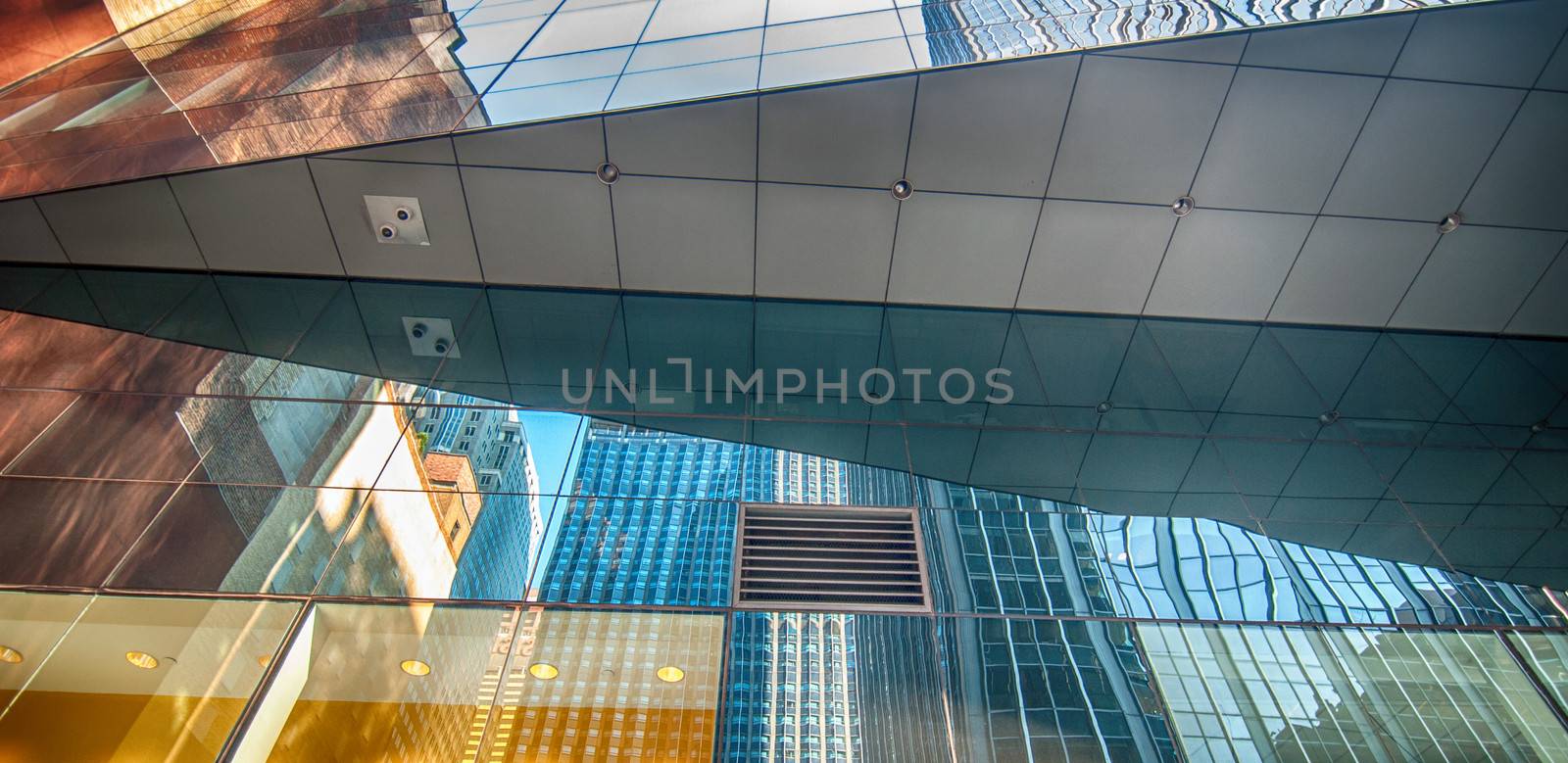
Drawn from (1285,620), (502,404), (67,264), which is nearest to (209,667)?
(502,404)

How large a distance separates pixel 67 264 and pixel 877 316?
7294 mm

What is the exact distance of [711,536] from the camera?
4836mm

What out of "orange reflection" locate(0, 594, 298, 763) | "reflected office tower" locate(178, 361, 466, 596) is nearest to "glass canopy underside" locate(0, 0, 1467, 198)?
"reflected office tower" locate(178, 361, 466, 596)

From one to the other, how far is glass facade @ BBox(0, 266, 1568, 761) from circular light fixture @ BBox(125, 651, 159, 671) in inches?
0.9

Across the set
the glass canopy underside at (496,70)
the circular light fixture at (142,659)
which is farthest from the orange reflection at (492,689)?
the glass canopy underside at (496,70)

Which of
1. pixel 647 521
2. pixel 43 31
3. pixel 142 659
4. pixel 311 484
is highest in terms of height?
pixel 43 31

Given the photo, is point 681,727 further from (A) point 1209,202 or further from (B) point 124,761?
(A) point 1209,202

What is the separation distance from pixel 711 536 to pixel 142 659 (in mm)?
3109

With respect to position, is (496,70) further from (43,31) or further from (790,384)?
(43,31)

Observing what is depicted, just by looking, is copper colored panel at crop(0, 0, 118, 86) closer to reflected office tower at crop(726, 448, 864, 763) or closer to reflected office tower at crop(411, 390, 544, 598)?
reflected office tower at crop(411, 390, 544, 598)

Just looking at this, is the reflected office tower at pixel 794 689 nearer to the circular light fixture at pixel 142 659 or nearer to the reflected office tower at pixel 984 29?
the circular light fixture at pixel 142 659

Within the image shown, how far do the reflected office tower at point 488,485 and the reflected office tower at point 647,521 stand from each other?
0.22 meters

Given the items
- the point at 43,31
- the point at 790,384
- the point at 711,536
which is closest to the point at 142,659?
the point at 711,536

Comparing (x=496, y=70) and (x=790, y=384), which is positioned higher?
(x=496, y=70)
